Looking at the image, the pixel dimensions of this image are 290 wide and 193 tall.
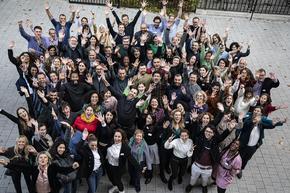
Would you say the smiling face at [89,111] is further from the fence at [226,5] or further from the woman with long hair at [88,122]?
the fence at [226,5]

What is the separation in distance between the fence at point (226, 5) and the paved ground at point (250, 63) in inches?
15.7

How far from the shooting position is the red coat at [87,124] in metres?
6.64

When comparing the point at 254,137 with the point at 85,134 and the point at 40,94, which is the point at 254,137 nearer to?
the point at 85,134

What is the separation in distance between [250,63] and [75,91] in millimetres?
7034

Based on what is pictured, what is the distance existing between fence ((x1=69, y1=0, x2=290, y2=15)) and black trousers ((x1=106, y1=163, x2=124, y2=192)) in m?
9.59

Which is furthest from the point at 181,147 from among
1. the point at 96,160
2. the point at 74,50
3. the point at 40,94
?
the point at 74,50

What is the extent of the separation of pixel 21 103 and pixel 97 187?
3.59 meters

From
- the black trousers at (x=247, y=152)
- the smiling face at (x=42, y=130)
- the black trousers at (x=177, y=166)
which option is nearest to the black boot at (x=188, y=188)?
the black trousers at (x=177, y=166)

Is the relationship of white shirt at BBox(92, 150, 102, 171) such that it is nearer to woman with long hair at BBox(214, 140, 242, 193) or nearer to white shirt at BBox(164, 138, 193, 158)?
white shirt at BBox(164, 138, 193, 158)

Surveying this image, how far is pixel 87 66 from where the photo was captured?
820 cm

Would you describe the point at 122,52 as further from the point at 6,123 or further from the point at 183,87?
Answer: the point at 6,123

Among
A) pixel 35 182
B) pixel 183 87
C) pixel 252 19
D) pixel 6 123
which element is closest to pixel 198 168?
pixel 183 87

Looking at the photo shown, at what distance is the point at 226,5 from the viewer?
600 inches

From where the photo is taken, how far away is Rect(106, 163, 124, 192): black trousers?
21.9 feet
